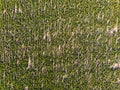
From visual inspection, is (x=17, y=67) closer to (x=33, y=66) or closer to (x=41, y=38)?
(x=33, y=66)

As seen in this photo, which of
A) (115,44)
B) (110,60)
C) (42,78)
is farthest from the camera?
(115,44)

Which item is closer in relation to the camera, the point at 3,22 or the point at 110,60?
the point at 110,60

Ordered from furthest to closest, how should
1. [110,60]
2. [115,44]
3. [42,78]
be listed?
[115,44] → [110,60] → [42,78]

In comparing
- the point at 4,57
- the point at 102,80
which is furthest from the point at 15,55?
the point at 102,80

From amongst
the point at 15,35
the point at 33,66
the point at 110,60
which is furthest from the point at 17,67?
the point at 110,60

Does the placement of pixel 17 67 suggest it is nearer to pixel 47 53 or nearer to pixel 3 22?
pixel 47 53

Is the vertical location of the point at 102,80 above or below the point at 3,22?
below
